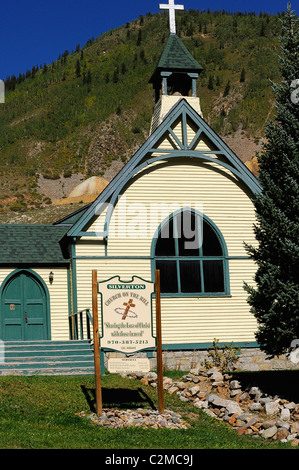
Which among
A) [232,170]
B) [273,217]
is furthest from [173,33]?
[273,217]

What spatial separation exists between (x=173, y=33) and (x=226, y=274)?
29.3 ft

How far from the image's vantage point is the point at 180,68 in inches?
885

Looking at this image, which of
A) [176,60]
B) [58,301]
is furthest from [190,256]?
[176,60]

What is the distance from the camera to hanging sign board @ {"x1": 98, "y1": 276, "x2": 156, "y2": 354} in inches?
531

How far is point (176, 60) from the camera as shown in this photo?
22859mm

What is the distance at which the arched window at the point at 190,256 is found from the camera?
19984 mm

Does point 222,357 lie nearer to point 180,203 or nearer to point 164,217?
point 164,217

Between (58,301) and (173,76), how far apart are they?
8631 mm

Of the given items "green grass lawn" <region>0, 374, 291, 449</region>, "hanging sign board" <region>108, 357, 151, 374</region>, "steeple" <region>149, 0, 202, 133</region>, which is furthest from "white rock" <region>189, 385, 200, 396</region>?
"steeple" <region>149, 0, 202, 133</region>

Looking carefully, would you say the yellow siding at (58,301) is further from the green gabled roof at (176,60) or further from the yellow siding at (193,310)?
the green gabled roof at (176,60)

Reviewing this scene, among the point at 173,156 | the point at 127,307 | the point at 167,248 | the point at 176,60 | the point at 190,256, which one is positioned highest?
the point at 176,60

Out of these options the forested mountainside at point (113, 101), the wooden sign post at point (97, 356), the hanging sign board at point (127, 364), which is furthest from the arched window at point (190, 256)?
the forested mountainside at point (113, 101)

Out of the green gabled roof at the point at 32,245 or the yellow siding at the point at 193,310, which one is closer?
the yellow siding at the point at 193,310

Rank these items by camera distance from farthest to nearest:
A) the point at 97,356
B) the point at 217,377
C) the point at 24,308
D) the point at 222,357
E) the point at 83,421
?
the point at 24,308, the point at 222,357, the point at 217,377, the point at 97,356, the point at 83,421
